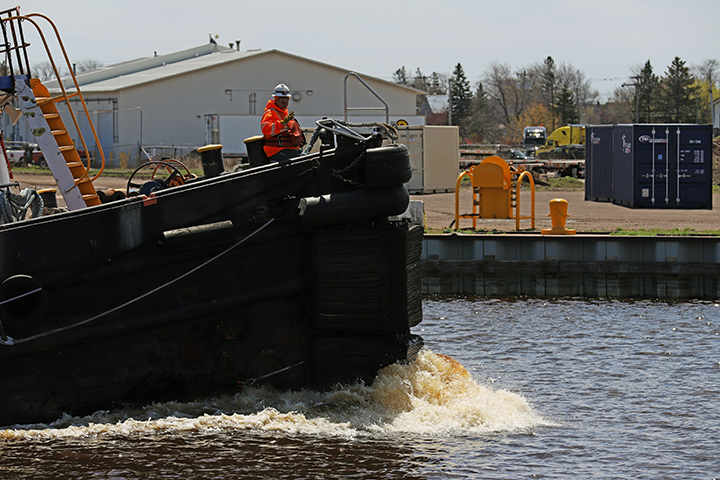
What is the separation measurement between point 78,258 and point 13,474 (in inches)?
67.0

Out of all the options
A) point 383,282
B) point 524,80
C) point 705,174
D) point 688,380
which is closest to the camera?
point 383,282

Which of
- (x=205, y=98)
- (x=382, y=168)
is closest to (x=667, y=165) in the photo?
(x=382, y=168)

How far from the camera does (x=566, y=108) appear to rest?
9125cm

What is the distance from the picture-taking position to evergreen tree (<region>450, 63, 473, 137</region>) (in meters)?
95.7

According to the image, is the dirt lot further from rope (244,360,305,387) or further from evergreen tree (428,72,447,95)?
evergreen tree (428,72,447,95)

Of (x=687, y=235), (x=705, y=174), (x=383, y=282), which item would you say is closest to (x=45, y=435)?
(x=383, y=282)

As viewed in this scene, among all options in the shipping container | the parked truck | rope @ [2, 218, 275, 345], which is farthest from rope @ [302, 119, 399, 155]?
the parked truck

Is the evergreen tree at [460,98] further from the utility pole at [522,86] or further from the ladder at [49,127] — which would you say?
the ladder at [49,127]

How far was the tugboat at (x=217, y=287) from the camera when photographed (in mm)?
7027

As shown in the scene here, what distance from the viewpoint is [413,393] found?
7809 mm

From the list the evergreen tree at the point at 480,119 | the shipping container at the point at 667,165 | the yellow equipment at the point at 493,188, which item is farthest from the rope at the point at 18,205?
the evergreen tree at the point at 480,119

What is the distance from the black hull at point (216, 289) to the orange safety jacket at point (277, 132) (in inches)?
30.9

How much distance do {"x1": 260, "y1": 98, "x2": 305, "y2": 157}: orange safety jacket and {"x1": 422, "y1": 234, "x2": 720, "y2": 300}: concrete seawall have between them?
24.0ft

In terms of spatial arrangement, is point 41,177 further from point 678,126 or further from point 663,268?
point 663,268
